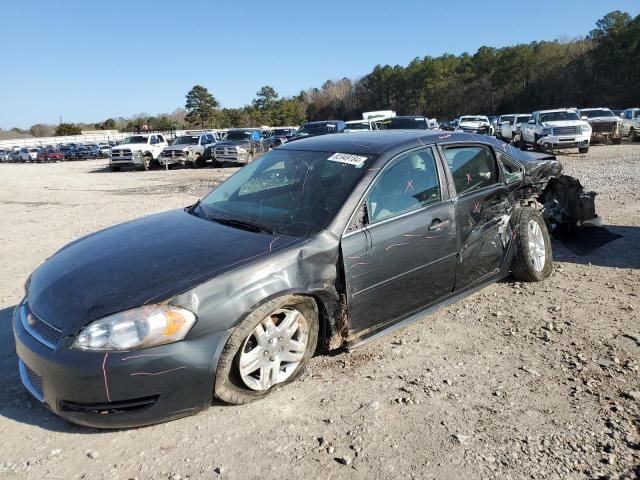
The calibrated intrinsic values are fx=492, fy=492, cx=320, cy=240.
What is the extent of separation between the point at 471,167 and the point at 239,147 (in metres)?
20.4

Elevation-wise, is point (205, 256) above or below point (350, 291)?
above

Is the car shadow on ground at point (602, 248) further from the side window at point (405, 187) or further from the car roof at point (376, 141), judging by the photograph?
the side window at point (405, 187)

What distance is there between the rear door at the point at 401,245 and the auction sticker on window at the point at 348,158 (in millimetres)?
200

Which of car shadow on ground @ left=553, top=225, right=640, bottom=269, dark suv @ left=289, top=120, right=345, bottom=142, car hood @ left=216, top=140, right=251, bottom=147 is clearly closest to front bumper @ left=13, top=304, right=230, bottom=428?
car shadow on ground @ left=553, top=225, right=640, bottom=269

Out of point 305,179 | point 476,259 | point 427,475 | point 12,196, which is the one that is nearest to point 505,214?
point 476,259

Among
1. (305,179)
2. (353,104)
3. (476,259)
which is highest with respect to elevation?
(353,104)

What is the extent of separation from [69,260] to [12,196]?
1372 cm

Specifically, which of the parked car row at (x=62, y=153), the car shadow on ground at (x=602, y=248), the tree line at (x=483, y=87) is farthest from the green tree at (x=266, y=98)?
the car shadow on ground at (x=602, y=248)

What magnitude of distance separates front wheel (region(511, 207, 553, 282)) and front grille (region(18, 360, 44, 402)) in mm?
3900

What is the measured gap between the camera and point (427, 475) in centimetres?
233

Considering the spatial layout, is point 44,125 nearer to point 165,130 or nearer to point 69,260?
point 165,130

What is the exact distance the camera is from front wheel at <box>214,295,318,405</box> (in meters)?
2.76

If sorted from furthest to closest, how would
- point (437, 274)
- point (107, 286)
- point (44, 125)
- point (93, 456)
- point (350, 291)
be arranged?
point (44, 125) → point (437, 274) → point (350, 291) → point (107, 286) → point (93, 456)

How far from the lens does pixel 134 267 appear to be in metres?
2.96
